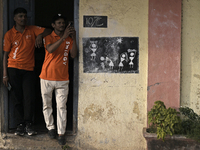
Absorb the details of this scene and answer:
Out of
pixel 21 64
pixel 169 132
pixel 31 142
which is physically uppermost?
pixel 21 64

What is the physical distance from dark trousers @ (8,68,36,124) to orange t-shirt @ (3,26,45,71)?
12 cm

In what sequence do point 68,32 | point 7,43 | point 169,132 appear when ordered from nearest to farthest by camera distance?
1. point 169,132
2. point 68,32
3. point 7,43

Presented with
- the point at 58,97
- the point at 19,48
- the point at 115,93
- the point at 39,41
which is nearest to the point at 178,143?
the point at 115,93

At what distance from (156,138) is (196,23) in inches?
76.4

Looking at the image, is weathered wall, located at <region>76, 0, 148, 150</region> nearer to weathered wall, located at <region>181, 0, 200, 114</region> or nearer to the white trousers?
the white trousers

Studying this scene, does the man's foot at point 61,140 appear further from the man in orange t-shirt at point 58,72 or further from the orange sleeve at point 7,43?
the orange sleeve at point 7,43

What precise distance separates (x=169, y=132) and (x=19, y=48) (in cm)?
272

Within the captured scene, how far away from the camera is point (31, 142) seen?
4176 mm

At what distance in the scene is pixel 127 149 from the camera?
4.13 metres

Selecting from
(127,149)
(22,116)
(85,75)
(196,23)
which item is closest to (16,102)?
(22,116)

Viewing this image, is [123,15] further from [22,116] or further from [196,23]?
[22,116]

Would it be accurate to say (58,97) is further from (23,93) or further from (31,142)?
(31,142)

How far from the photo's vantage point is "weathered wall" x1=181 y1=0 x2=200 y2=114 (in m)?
4.00

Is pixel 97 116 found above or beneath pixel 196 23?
beneath
